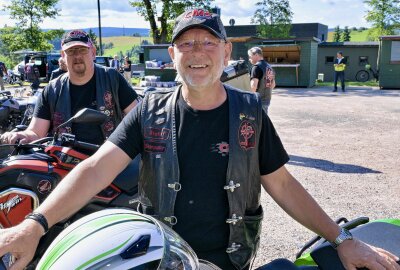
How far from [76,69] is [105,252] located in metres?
2.93

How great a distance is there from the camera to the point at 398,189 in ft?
20.1

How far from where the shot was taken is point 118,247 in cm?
120

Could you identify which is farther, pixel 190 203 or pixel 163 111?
pixel 163 111

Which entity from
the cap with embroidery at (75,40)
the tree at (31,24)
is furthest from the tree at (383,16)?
the cap with embroidery at (75,40)

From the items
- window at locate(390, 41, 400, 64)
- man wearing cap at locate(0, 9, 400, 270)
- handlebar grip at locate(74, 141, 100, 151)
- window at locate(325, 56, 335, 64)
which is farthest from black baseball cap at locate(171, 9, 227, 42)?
window at locate(325, 56, 335, 64)

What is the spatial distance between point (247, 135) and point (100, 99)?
222cm

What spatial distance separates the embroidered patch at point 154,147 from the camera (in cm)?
199

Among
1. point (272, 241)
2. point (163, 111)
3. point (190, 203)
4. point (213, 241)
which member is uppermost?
point (163, 111)

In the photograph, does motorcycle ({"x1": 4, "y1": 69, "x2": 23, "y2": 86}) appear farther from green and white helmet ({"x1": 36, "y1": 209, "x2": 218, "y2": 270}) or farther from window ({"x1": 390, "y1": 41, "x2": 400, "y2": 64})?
green and white helmet ({"x1": 36, "y1": 209, "x2": 218, "y2": 270})

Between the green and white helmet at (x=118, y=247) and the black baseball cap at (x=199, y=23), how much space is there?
3.03 ft

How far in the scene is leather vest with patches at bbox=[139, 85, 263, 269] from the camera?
6.32ft

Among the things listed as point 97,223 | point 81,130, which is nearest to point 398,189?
point 81,130

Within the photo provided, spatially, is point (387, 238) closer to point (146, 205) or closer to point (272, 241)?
point (146, 205)

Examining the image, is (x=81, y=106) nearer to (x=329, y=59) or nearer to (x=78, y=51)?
(x=78, y=51)
